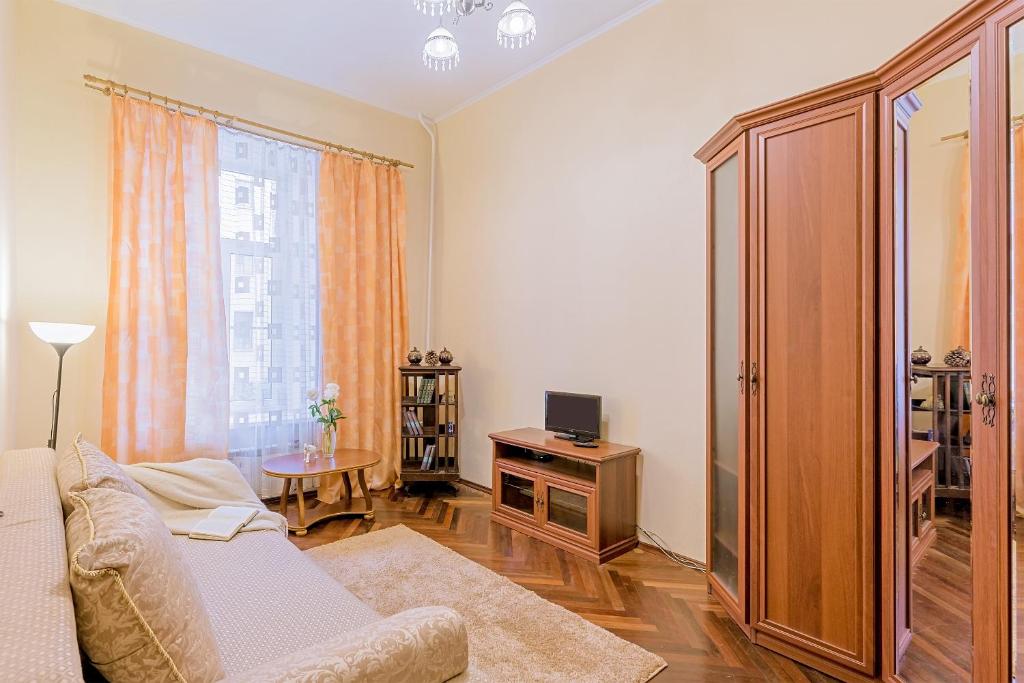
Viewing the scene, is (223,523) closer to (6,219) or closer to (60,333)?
(60,333)

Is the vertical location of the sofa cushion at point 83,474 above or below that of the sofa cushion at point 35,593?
above

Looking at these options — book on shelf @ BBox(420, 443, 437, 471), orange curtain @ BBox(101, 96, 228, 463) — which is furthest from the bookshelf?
orange curtain @ BBox(101, 96, 228, 463)

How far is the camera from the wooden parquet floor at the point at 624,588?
1957mm

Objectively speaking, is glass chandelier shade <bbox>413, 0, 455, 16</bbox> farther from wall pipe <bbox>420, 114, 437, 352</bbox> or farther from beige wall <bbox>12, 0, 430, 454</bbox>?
beige wall <bbox>12, 0, 430, 454</bbox>

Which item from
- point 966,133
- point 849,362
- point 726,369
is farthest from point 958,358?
point 726,369

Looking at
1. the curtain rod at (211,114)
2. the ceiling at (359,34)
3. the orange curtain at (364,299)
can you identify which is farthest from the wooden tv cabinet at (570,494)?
the ceiling at (359,34)

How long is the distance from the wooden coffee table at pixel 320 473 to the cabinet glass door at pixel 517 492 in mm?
886

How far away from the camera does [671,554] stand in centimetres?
294

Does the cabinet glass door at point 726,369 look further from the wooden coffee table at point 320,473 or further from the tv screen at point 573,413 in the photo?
the wooden coffee table at point 320,473

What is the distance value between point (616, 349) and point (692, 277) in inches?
26.4

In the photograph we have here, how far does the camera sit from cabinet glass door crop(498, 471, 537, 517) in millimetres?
3303

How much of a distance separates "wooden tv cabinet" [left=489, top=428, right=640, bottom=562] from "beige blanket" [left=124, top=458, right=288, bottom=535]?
57.0 inches

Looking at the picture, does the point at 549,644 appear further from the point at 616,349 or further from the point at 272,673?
the point at 616,349

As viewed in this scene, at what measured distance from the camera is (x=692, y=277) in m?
2.86
